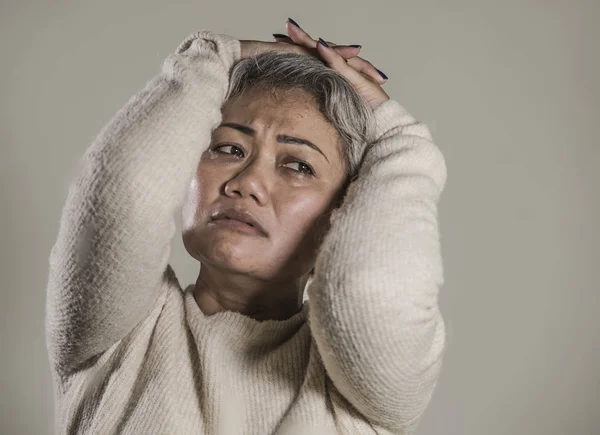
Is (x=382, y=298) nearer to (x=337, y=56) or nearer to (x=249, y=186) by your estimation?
(x=249, y=186)

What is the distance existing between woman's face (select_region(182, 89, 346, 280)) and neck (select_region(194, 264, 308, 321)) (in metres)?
0.04

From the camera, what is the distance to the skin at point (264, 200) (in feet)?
3.56

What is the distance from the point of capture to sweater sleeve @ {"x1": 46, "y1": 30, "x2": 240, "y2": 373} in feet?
3.10

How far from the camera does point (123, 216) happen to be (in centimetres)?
94

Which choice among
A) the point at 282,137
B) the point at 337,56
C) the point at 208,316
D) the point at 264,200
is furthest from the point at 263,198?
the point at 337,56

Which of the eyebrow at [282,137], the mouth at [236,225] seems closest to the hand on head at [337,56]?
the eyebrow at [282,137]

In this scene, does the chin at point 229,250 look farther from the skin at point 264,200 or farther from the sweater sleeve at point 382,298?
the sweater sleeve at point 382,298

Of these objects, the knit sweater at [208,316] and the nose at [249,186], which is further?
the nose at [249,186]

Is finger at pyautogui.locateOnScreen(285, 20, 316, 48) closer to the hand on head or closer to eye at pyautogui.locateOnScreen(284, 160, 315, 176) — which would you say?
the hand on head

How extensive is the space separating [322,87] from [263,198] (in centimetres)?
22

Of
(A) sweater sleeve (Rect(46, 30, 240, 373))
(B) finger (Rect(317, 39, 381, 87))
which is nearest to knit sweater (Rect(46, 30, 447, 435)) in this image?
(A) sweater sleeve (Rect(46, 30, 240, 373))

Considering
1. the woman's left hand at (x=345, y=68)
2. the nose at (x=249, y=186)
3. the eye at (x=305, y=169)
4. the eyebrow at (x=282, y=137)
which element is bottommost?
the nose at (x=249, y=186)

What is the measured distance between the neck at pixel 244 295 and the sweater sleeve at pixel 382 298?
0.18 meters

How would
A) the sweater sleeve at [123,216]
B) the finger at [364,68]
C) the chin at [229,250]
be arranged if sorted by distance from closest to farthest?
1. the sweater sleeve at [123,216]
2. the chin at [229,250]
3. the finger at [364,68]
